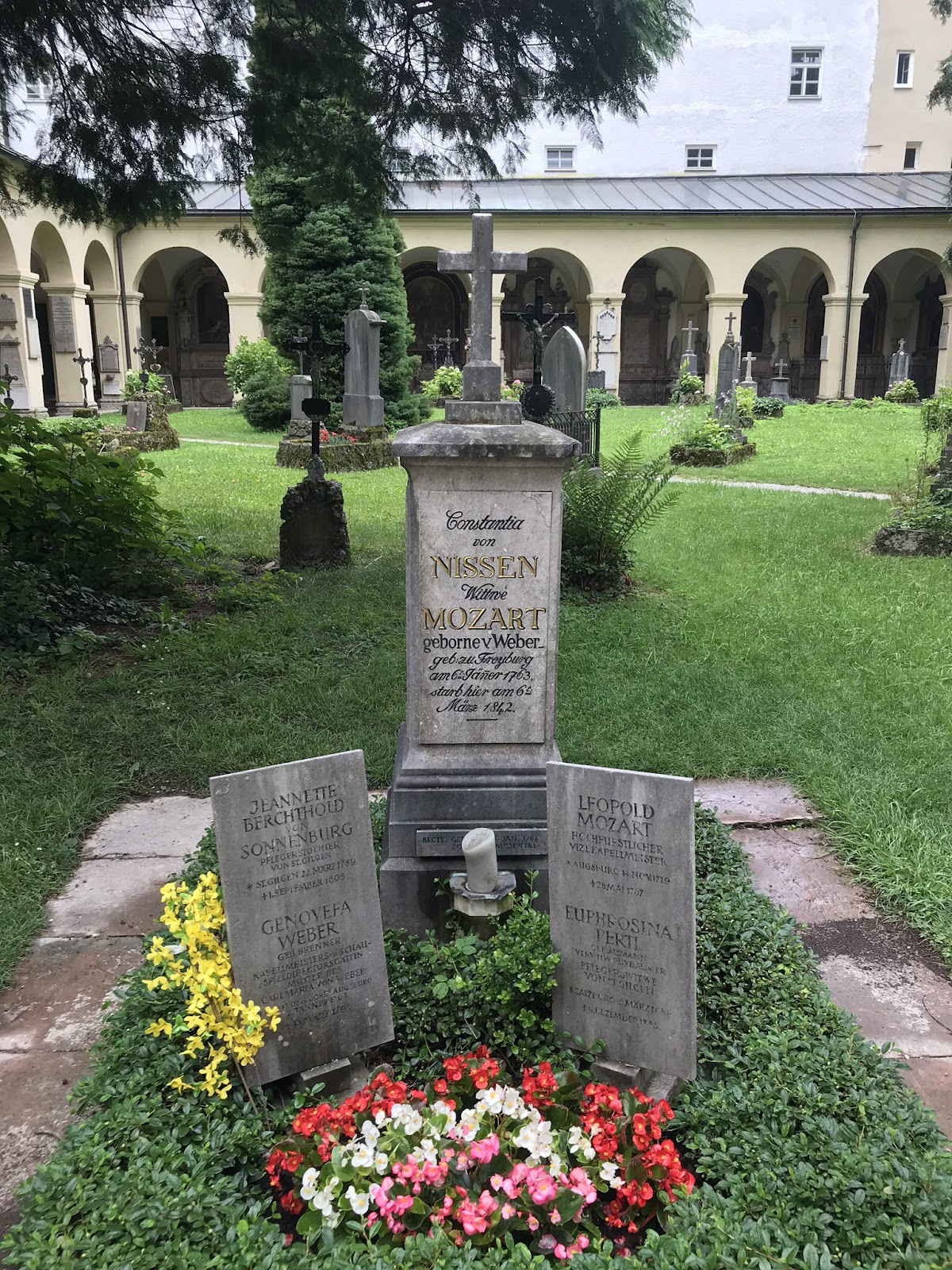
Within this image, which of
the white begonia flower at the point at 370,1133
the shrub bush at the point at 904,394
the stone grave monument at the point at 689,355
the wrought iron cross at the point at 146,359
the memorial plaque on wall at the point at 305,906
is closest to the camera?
the white begonia flower at the point at 370,1133

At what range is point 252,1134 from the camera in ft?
7.66

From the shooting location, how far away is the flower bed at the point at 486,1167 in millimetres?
2107

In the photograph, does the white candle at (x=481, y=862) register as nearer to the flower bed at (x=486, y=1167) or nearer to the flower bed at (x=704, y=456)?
the flower bed at (x=486, y=1167)

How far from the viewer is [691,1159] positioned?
7.81 ft

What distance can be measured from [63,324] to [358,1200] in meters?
23.1

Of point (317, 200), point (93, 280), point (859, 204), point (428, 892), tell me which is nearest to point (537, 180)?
point (859, 204)

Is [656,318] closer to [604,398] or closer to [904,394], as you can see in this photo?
[904,394]

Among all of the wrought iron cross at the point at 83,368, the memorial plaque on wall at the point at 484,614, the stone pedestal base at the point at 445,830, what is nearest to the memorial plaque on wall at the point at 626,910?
the stone pedestal base at the point at 445,830

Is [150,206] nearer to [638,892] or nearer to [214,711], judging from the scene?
[214,711]

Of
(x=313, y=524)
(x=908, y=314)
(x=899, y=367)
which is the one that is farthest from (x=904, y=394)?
(x=313, y=524)

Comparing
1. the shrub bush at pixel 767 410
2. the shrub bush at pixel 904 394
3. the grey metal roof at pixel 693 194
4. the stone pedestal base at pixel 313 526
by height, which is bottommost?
the stone pedestal base at pixel 313 526

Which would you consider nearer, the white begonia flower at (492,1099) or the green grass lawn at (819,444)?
the white begonia flower at (492,1099)

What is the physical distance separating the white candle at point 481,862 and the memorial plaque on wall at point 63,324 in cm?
2210

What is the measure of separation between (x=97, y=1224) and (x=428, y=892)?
149 centimetres
